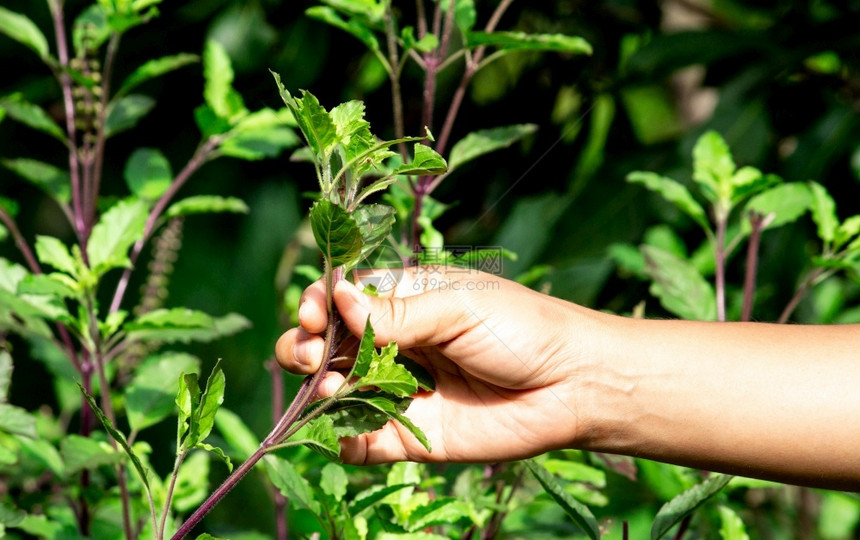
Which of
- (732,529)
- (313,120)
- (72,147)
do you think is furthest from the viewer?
(72,147)

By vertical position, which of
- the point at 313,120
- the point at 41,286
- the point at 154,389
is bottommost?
the point at 154,389

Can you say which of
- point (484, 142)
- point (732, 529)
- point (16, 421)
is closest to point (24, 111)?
point (16, 421)

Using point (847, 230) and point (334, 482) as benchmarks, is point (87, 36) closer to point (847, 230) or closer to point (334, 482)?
point (334, 482)

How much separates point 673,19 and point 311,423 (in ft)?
7.22

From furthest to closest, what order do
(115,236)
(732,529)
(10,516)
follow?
1. (115,236)
2. (732,529)
3. (10,516)

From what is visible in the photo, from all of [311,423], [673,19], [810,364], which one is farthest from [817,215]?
[673,19]

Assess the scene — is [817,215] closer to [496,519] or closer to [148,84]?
[496,519]

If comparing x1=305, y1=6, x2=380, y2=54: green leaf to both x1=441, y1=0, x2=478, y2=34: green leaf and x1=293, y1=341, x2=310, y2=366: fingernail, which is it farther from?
x1=293, y1=341, x2=310, y2=366: fingernail

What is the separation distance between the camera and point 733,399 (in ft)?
2.61

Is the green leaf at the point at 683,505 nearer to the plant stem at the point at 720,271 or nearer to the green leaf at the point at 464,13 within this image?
the plant stem at the point at 720,271

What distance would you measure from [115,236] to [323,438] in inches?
17.1

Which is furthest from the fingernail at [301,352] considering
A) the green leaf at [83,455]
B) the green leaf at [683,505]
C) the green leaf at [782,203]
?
the green leaf at [782,203]

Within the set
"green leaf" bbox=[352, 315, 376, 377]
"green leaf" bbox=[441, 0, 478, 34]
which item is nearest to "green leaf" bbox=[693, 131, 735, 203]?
"green leaf" bbox=[441, 0, 478, 34]

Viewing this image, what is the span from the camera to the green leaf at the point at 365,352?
0.55 metres
